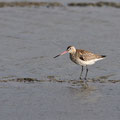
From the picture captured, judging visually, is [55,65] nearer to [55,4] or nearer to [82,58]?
[82,58]

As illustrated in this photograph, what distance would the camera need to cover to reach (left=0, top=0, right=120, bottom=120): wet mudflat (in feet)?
30.5

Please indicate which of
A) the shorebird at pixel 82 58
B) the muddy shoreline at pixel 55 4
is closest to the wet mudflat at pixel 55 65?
the shorebird at pixel 82 58

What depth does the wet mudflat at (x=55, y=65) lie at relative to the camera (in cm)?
929

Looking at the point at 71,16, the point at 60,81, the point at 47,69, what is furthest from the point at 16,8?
the point at 60,81

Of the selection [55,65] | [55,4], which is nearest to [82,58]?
[55,65]

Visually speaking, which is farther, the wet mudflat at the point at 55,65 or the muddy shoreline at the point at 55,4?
the muddy shoreline at the point at 55,4

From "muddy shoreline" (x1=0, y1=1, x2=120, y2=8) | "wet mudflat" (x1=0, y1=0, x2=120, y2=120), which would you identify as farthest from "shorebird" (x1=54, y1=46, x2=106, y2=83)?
"muddy shoreline" (x1=0, y1=1, x2=120, y2=8)

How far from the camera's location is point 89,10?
76.1 feet

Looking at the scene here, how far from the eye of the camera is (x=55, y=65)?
13.8 meters

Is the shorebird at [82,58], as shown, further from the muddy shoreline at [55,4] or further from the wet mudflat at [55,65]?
the muddy shoreline at [55,4]

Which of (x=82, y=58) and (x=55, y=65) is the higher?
(x=82, y=58)

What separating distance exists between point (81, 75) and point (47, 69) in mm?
1083

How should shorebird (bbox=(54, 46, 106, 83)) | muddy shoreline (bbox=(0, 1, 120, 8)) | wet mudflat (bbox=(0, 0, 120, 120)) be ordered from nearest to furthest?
Answer: wet mudflat (bbox=(0, 0, 120, 120))
shorebird (bbox=(54, 46, 106, 83))
muddy shoreline (bbox=(0, 1, 120, 8))

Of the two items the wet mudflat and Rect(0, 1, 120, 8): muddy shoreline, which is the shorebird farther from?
Rect(0, 1, 120, 8): muddy shoreline
